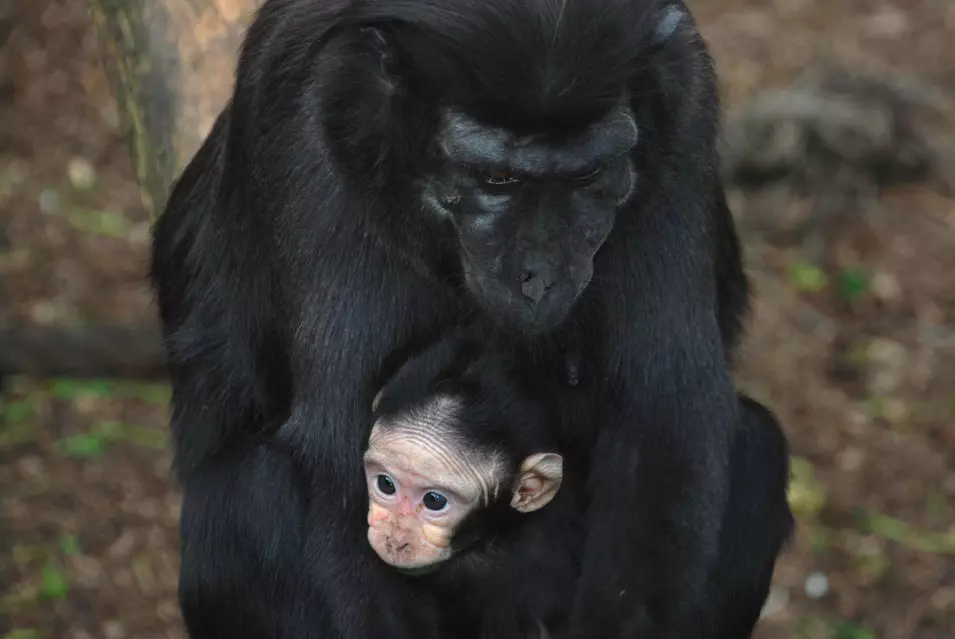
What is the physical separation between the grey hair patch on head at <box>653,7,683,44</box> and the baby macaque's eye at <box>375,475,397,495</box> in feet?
5.02

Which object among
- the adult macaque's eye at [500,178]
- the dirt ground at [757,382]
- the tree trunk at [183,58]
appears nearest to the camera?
the adult macaque's eye at [500,178]

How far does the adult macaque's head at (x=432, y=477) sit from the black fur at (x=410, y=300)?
0.08 metres

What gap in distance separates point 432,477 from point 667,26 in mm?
1464

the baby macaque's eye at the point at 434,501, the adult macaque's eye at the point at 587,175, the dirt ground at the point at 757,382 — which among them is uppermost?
the adult macaque's eye at the point at 587,175

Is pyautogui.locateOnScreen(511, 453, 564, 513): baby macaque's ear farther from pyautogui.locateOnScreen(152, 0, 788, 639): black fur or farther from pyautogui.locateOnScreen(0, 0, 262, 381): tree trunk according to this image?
pyautogui.locateOnScreen(0, 0, 262, 381): tree trunk

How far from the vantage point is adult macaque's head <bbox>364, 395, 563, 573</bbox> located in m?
4.41

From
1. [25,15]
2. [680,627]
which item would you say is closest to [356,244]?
[680,627]

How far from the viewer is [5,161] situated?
387 inches

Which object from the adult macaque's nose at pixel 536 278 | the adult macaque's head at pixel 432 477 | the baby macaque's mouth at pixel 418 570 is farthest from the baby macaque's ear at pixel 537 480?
the adult macaque's nose at pixel 536 278

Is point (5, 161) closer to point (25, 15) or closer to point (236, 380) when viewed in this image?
point (25, 15)

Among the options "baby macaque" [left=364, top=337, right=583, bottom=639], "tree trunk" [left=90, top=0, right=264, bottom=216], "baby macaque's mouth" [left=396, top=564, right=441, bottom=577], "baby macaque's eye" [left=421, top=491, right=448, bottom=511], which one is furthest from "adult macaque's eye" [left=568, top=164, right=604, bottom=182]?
"tree trunk" [left=90, top=0, right=264, bottom=216]

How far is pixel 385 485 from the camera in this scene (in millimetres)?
4512

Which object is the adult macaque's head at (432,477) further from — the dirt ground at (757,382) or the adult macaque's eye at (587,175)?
the dirt ground at (757,382)

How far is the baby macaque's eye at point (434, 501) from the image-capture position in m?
4.47
